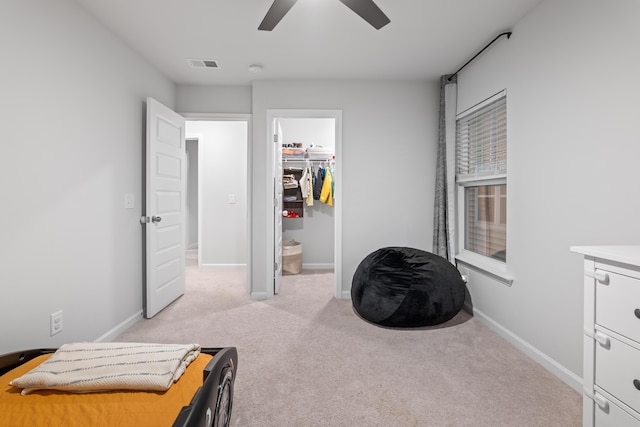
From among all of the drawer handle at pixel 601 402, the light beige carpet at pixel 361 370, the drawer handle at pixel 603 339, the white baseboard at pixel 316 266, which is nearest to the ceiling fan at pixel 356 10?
the drawer handle at pixel 603 339

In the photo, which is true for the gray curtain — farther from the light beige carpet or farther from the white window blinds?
the light beige carpet

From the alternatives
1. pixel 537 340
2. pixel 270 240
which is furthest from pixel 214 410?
pixel 270 240

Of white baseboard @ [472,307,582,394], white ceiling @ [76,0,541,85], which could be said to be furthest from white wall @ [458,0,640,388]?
white ceiling @ [76,0,541,85]

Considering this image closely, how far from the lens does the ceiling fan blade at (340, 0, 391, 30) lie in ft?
5.49

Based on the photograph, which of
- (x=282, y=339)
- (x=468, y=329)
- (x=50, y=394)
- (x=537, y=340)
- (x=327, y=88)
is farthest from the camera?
(x=327, y=88)

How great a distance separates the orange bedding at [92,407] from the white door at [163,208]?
1.83 meters

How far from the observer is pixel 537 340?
6.98 feet

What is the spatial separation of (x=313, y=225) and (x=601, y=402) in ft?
13.3

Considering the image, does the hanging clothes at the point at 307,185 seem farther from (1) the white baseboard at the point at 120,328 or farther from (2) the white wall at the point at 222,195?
(1) the white baseboard at the point at 120,328

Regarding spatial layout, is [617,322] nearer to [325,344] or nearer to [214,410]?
[214,410]

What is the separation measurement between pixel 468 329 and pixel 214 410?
7.49 ft

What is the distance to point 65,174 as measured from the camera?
1.97 m

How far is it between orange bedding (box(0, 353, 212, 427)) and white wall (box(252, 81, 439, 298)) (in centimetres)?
241

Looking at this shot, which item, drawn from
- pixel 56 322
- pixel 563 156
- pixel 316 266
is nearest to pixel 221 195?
pixel 316 266
